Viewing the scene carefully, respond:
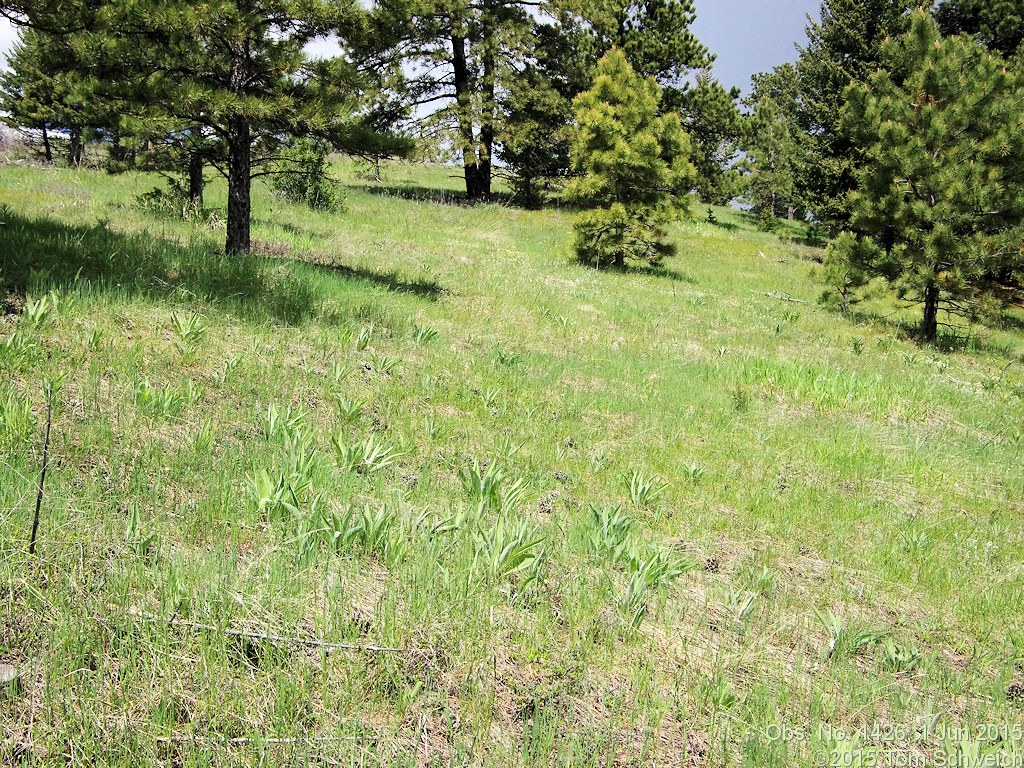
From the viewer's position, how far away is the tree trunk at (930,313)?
13.0 meters

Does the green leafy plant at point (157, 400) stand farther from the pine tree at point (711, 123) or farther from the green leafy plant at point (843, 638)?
the pine tree at point (711, 123)

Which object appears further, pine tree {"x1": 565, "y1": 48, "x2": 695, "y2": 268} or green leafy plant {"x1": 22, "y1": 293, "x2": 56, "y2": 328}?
pine tree {"x1": 565, "y1": 48, "x2": 695, "y2": 268}

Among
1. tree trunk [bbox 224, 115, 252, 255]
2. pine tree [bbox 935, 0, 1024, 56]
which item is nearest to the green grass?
tree trunk [bbox 224, 115, 252, 255]

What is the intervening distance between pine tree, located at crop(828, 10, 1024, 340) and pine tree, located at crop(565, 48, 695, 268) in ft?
17.3

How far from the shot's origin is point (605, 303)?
11719mm

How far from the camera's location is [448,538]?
10.3ft

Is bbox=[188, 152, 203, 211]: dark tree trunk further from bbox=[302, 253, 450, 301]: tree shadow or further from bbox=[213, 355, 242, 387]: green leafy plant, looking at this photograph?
bbox=[213, 355, 242, 387]: green leafy plant

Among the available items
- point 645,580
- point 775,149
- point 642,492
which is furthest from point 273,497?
point 775,149

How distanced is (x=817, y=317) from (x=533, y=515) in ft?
43.2

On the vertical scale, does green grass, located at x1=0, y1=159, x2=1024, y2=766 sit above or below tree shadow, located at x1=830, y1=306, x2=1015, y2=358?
below

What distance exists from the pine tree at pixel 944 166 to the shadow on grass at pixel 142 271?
39.0ft

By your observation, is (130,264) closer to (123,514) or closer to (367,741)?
(123,514)

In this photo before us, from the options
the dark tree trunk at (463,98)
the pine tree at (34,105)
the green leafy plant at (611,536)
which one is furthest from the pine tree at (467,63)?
the green leafy plant at (611,536)

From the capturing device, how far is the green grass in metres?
2.04
